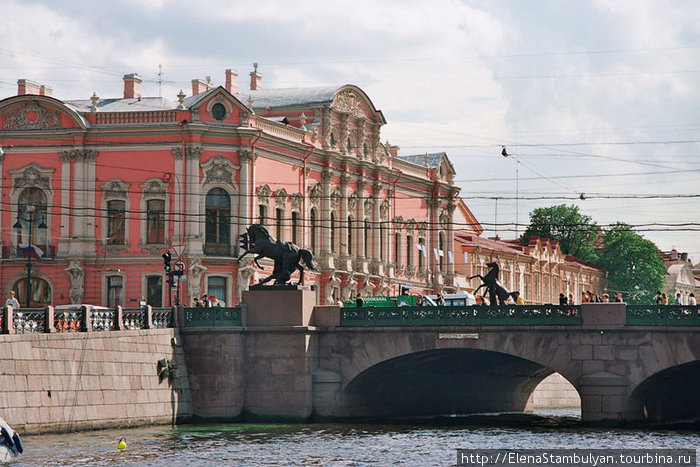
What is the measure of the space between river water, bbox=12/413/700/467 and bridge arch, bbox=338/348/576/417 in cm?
195

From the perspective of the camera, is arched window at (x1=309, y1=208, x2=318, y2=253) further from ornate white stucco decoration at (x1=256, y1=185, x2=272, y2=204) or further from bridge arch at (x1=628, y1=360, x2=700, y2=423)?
bridge arch at (x1=628, y1=360, x2=700, y2=423)

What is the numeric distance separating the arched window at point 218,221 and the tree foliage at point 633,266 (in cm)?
5295

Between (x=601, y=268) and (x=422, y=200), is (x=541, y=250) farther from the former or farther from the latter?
(x=422, y=200)

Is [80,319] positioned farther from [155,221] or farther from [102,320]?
[155,221]

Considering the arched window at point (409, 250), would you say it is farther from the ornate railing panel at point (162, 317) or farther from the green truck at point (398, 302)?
the ornate railing panel at point (162, 317)

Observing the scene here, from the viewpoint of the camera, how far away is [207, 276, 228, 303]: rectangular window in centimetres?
6184

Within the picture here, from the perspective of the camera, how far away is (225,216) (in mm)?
62469

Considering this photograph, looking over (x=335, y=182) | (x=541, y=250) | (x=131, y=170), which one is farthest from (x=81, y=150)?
(x=541, y=250)

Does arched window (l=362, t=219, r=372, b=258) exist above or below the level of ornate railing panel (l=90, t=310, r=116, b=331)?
above

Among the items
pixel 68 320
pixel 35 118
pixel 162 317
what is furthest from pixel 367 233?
pixel 68 320

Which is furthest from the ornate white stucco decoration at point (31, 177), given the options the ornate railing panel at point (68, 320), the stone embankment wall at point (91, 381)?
the ornate railing panel at point (68, 320)

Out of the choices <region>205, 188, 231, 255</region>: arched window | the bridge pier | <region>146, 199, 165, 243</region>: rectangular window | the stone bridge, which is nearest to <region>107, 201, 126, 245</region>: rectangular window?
<region>146, 199, 165, 243</region>: rectangular window

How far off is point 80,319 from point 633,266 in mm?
74129

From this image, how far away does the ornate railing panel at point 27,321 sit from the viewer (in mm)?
40156
